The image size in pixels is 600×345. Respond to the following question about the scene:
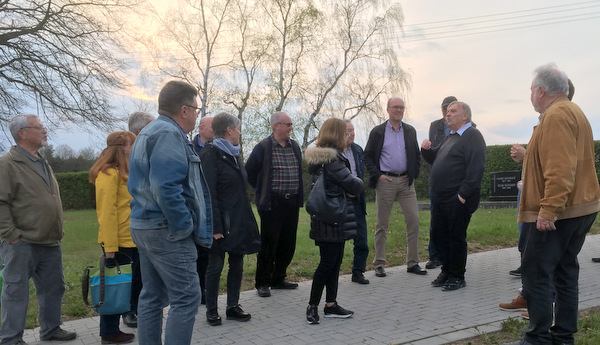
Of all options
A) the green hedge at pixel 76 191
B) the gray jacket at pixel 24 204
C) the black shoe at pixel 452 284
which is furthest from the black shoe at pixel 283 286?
the green hedge at pixel 76 191

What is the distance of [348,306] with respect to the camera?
234 inches

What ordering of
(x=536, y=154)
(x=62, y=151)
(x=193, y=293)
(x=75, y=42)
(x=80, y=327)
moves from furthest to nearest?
(x=62, y=151)
(x=75, y=42)
(x=80, y=327)
(x=536, y=154)
(x=193, y=293)

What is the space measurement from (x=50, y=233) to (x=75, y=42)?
16191mm

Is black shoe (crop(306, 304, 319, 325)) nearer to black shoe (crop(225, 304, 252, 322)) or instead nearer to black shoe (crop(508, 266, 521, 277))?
black shoe (crop(225, 304, 252, 322))

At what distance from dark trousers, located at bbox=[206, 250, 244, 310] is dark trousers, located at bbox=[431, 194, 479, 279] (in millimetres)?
2784

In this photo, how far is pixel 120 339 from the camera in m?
4.84

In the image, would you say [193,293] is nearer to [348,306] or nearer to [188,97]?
[188,97]

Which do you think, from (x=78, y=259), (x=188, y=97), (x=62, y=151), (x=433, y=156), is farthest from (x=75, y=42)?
(x=62, y=151)

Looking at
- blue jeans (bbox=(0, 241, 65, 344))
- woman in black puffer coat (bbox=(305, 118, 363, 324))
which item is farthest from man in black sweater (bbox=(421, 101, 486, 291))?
blue jeans (bbox=(0, 241, 65, 344))

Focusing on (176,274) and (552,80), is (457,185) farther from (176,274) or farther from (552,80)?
(176,274)

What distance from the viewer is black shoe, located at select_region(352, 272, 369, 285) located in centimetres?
702

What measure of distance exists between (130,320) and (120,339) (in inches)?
20.9

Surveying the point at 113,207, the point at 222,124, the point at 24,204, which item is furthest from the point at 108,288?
the point at 222,124

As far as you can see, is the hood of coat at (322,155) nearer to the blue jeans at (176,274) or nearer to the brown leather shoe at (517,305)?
the blue jeans at (176,274)
